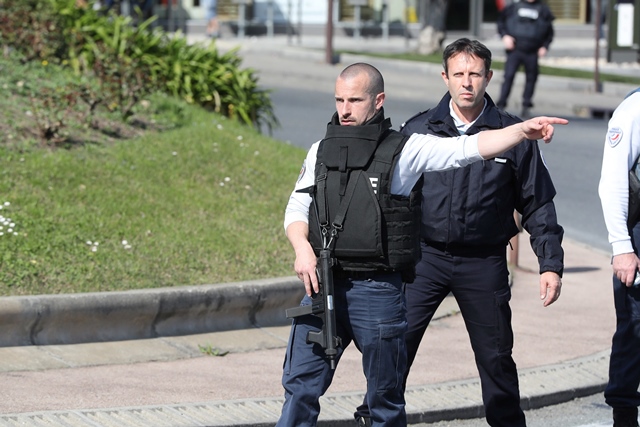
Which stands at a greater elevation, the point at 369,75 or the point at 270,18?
the point at 270,18

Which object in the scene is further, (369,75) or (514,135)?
(369,75)

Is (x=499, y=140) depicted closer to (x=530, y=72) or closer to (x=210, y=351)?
(x=210, y=351)

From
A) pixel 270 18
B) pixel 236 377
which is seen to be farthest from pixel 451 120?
pixel 270 18

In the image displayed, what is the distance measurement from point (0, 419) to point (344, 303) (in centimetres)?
183

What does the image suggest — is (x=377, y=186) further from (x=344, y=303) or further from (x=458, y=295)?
(x=458, y=295)

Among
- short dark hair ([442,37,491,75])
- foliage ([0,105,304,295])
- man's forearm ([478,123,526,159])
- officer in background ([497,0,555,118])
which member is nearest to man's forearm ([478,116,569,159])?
man's forearm ([478,123,526,159])

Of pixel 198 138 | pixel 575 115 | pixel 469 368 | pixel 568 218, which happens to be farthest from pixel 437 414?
→ pixel 575 115

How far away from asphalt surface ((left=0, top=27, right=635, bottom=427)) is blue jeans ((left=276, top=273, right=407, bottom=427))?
1.15m

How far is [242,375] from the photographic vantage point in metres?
6.80

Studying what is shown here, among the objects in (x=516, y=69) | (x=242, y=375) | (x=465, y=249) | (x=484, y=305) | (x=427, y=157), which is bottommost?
(x=242, y=375)

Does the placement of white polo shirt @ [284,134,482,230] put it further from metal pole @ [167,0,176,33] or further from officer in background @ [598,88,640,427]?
metal pole @ [167,0,176,33]

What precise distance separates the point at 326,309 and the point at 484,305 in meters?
1.02

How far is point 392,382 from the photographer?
15.8 ft

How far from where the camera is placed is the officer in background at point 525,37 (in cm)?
1781
